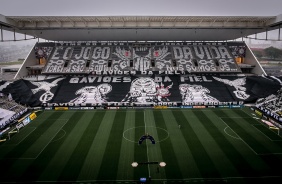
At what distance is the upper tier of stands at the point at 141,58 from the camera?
43.7m

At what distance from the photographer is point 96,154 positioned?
1978 centimetres

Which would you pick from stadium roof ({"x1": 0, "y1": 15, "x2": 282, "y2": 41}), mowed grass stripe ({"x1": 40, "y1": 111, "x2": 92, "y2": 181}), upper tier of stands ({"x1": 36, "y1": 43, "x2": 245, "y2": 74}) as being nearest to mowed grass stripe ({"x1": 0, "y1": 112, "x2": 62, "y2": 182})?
mowed grass stripe ({"x1": 40, "y1": 111, "x2": 92, "y2": 181})

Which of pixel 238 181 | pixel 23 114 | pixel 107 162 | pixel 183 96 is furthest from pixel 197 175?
pixel 23 114

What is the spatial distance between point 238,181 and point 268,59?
8927cm

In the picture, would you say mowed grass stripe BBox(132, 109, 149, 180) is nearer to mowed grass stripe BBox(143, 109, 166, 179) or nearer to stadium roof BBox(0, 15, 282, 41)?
mowed grass stripe BBox(143, 109, 166, 179)

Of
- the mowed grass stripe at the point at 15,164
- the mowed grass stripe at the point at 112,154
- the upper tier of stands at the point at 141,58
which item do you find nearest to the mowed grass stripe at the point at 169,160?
the mowed grass stripe at the point at 112,154

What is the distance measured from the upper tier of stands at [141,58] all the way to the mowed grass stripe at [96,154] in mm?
18493

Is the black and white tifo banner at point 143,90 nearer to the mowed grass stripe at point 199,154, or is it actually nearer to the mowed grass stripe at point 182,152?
the mowed grass stripe at point 182,152

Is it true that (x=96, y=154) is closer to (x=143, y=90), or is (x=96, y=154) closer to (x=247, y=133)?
(x=247, y=133)

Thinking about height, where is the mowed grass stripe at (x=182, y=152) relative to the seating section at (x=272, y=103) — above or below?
below

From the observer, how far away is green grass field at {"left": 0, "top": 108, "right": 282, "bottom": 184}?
657 inches

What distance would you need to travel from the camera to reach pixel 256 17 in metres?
35.4

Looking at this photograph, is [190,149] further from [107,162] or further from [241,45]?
[241,45]

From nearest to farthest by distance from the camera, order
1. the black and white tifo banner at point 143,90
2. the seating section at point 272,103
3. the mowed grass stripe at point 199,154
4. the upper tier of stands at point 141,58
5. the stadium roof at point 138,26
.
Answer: the mowed grass stripe at point 199,154 < the seating section at point 272,103 < the stadium roof at point 138,26 < the black and white tifo banner at point 143,90 < the upper tier of stands at point 141,58
